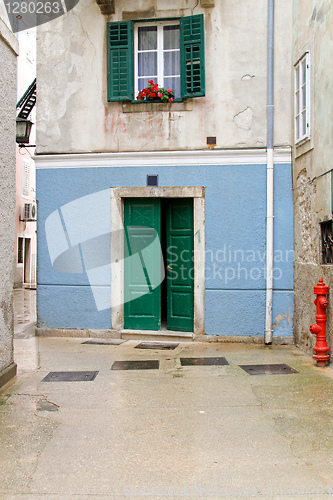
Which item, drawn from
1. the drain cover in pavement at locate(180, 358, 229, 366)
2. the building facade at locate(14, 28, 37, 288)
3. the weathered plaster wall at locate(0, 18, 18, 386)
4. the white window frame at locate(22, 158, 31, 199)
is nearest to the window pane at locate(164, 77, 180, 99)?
the weathered plaster wall at locate(0, 18, 18, 386)

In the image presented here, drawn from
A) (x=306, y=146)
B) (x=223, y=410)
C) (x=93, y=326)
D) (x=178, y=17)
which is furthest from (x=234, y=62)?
(x=223, y=410)

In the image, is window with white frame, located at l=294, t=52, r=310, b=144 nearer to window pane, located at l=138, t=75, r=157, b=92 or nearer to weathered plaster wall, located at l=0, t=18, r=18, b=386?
window pane, located at l=138, t=75, r=157, b=92

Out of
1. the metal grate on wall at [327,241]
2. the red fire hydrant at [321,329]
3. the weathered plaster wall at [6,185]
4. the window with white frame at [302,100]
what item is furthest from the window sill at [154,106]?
the red fire hydrant at [321,329]

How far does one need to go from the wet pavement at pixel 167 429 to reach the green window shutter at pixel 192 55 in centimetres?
443

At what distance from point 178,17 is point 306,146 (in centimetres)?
320

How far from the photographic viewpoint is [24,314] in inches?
435

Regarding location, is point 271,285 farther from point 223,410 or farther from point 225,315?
point 223,410

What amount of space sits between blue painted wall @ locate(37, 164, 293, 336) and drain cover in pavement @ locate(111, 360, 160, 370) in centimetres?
183

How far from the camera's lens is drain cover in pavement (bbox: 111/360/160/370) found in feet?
20.4

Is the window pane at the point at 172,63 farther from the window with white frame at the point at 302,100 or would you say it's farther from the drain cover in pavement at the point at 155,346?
the drain cover in pavement at the point at 155,346

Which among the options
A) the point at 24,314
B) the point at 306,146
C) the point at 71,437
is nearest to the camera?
the point at 71,437

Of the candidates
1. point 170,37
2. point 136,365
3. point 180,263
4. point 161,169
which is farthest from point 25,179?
point 136,365

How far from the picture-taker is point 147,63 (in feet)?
27.5

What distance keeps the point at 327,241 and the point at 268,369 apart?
1.89 m
